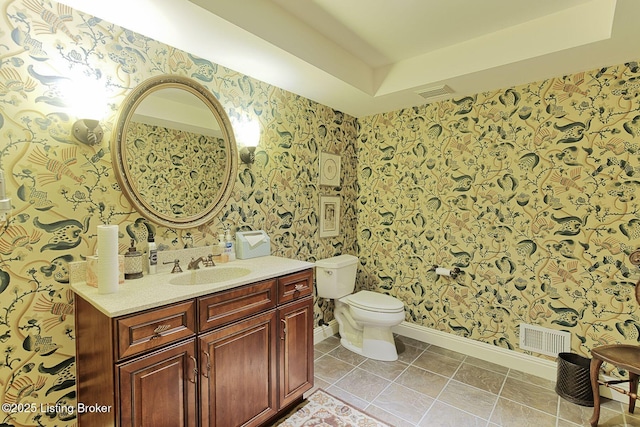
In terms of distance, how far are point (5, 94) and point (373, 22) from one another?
2.03m

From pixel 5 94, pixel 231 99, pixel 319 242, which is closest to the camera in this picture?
pixel 5 94

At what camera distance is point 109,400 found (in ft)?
3.88

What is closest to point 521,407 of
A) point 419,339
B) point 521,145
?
point 419,339

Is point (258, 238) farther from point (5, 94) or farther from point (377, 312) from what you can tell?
point (5, 94)

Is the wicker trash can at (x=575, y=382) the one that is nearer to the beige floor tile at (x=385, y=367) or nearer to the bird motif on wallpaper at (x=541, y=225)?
the bird motif on wallpaper at (x=541, y=225)

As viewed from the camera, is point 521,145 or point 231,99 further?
point 521,145

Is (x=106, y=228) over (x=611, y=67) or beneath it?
beneath

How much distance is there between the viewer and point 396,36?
217cm

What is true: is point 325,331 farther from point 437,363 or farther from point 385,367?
point 437,363

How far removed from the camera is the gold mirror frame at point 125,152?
5.32ft

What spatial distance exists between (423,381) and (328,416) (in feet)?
2.75

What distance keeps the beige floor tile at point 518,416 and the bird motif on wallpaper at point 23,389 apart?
2.49m

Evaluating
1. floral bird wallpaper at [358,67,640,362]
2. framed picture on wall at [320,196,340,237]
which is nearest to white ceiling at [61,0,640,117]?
floral bird wallpaper at [358,67,640,362]

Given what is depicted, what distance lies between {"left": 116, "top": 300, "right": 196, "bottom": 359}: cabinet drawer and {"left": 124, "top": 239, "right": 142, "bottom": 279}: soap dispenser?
0.45m
